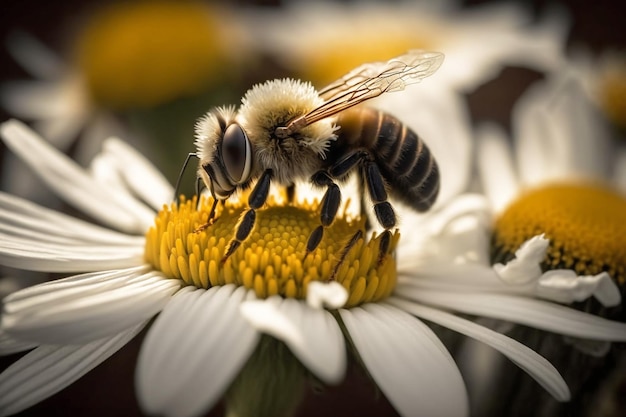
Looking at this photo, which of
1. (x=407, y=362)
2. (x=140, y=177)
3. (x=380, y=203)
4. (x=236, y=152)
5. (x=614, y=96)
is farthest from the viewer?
(x=614, y=96)

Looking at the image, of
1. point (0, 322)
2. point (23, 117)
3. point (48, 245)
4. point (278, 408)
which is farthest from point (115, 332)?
point (23, 117)

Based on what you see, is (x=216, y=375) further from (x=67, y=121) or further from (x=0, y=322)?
(x=67, y=121)

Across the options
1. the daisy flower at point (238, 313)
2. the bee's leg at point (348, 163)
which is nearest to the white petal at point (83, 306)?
the daisy flower at point (238, 313)

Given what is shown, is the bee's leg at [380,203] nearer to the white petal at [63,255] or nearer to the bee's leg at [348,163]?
the bee's leg at [348,163]

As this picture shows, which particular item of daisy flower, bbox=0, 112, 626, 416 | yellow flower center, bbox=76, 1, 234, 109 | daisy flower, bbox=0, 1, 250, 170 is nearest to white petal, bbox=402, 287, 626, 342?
daisy flower, bbox=0, 112, 626, 416

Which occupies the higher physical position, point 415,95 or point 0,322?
point 415,95

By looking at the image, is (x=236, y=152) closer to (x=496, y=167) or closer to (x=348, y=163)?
(x=348, y=163)

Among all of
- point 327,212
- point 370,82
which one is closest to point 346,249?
point 327,212
